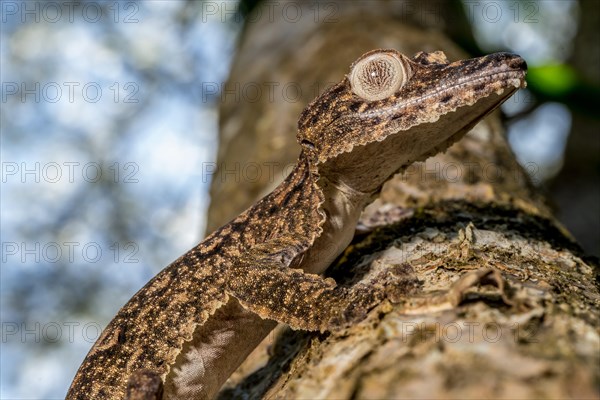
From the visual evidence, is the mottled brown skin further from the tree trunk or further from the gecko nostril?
the tree trunk

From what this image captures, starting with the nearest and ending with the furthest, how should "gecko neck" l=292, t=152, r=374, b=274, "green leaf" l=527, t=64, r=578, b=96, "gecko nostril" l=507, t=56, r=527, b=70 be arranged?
1. "gecko nostril" l=507, t=56, r=527, b=70
2. "gecko neck" l=292, t=152, r=374, b=274
3. "green leaf" l=527, t=64, r=578, b=96

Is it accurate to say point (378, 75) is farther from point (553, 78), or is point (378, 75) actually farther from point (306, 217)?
point (553, 78)

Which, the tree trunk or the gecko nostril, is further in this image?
the gecko nostril

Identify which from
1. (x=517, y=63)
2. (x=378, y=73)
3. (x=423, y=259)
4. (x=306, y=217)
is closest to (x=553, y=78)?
(x=517, y=63)

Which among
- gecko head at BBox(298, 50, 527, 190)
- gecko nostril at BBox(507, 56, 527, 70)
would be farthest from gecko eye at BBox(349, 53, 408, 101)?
gecko nostril at BBox(507, 56, 527, 70)

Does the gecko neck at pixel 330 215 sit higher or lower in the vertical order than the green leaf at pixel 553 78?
lower

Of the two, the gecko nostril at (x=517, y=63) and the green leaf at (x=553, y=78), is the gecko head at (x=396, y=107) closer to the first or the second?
the gecko nostril at (x=517, y=63)

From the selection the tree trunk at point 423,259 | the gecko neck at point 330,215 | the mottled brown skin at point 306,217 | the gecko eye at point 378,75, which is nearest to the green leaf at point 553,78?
the tree trunk at point 423,259
